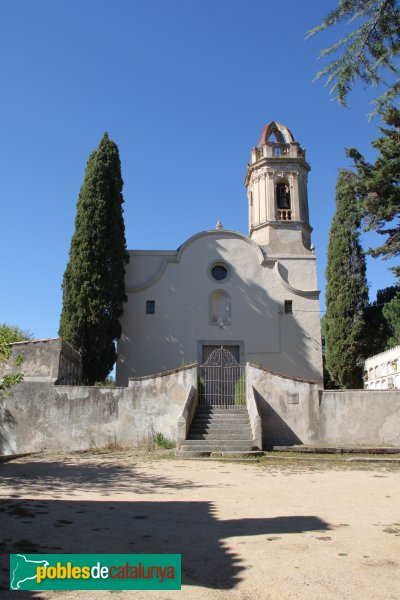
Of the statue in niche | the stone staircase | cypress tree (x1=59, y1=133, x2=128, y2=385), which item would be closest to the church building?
the statue in niche

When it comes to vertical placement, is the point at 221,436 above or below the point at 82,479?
above

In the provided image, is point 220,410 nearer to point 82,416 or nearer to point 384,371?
point 82,416

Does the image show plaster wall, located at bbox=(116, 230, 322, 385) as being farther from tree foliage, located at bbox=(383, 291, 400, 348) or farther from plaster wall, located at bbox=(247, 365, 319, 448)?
plaster wall, located at bbox=(247, 365, 319, 448)

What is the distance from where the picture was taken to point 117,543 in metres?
4.69

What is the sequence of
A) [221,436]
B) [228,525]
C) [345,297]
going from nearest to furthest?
[228,525]
[221,436]
[345,297]

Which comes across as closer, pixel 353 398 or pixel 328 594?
pixel 328 594

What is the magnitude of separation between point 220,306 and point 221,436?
969 centimetres

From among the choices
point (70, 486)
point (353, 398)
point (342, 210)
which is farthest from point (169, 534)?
point (342, 210)

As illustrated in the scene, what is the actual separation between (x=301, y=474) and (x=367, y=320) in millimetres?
16855

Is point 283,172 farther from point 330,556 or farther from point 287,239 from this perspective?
point 330,556

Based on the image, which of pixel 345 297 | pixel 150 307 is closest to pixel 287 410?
pixel 150 307

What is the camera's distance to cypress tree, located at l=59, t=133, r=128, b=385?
65.1ft

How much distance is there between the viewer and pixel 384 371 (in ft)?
66.6

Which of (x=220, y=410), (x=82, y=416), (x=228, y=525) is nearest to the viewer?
(x=228, y=525)
